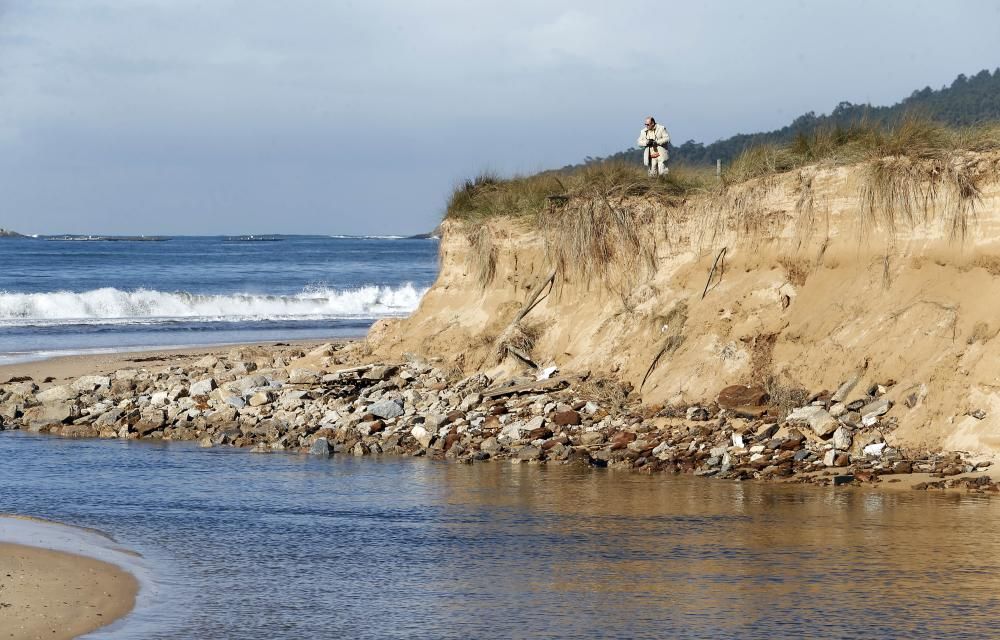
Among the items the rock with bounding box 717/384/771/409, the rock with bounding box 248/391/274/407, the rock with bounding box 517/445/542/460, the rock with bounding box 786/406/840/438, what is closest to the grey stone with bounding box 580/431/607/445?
the rock with bounding box 517/445/542/460

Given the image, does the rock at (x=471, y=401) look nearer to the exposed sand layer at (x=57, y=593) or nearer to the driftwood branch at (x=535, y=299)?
the driftwood branch at (x=535, y=299)

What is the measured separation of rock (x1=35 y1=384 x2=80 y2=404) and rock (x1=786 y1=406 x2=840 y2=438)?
11.5 meters

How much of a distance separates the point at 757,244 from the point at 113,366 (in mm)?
13823

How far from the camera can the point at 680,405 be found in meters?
15.5

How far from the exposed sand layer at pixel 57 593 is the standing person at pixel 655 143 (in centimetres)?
1209

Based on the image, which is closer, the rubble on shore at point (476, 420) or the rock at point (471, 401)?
the rubble on shore at point (476, 420)

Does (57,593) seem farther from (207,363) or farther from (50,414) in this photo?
(207,363)

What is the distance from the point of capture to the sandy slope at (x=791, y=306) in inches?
544

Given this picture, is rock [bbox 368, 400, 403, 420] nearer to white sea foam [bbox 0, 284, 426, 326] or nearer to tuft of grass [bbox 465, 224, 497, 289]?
tuft of grass [bbox 465, 224, 497, 289]

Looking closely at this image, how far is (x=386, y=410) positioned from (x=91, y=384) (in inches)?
249

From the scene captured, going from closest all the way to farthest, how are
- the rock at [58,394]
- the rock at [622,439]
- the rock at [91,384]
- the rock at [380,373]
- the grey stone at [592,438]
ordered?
the rock at [622,439], the grey stone at [592,438], the rock at [380,373], the rock at [58,394], the rock at [91,384]

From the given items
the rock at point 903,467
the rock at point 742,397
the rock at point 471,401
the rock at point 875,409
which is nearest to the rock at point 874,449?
the rock at point 903,467

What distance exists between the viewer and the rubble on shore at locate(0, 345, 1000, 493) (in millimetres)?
13570

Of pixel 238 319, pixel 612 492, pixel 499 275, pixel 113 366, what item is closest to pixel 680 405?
pixel 612 492
